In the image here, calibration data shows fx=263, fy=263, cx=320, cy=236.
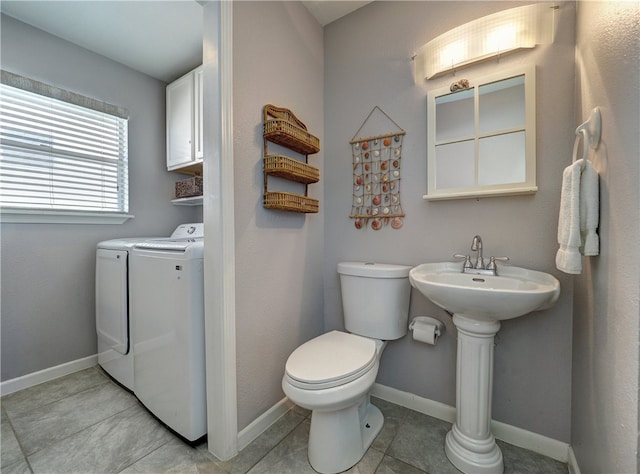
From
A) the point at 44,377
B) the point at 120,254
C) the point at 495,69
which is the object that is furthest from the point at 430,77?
the point at 44,377

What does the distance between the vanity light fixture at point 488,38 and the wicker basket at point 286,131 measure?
0.73m

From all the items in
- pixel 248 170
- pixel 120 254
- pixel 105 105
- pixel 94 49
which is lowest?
pixel 120 254

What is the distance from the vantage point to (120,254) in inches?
63.4

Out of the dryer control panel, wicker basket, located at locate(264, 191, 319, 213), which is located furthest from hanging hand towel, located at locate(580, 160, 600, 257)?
the dryer control panel

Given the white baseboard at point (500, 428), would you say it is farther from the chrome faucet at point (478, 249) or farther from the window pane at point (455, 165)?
the window pane at point (455, 165)

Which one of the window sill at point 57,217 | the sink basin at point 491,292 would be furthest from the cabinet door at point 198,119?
the sink basin at point 491,292

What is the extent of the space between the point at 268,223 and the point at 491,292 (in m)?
1.03

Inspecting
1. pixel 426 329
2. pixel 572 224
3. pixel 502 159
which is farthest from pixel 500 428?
pixel 502 159

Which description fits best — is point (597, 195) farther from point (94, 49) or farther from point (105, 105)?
point (94, 49)

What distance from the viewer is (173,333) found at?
1.26 meters

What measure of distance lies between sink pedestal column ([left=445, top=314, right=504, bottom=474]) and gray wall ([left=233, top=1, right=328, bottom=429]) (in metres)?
0.88

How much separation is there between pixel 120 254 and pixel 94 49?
63.7 inches

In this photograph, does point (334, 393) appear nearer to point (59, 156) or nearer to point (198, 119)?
point (198, 119)

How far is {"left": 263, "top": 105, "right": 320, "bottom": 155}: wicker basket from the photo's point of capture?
52.1 inches
